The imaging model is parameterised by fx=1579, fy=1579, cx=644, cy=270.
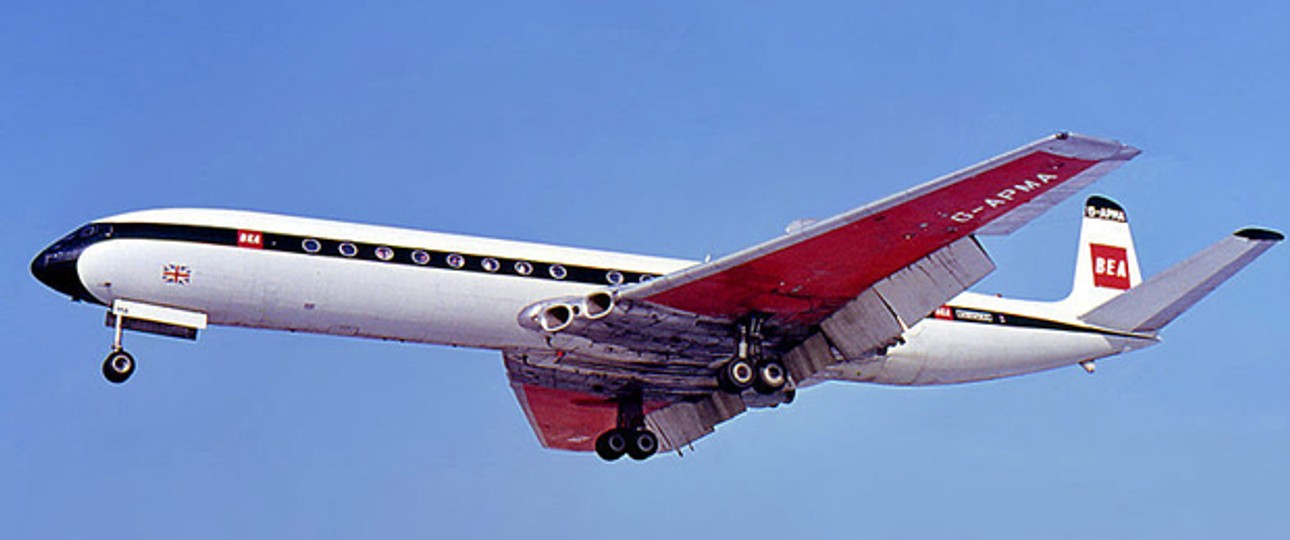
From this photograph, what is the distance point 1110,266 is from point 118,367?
2116cm

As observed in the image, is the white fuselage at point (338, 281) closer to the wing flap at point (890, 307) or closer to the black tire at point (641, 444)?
the wing flap at point (890, 307)

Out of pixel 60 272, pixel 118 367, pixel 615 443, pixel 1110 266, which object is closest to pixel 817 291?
pixel 615 443

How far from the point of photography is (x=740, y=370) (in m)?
29.0

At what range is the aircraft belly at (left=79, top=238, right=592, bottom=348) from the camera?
27.5 m

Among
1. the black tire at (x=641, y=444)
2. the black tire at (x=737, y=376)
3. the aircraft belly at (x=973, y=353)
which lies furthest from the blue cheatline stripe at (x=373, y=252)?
the aircraft belly at (x=973, y=353)

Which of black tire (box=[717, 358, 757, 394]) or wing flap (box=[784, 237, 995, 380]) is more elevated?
wing flap (box=[784, 237, 995, 380])

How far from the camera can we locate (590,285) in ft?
95.8

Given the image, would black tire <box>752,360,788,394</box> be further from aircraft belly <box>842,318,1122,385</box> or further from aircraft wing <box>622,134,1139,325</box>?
aircraft belly <box>842,318,1122,385</box>

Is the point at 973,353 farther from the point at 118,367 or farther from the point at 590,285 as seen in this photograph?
the point at 118,367

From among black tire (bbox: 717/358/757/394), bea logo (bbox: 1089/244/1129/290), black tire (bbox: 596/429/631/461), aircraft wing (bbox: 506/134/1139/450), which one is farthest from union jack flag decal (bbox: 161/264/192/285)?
bea logo (bbox: 1089/244/1129/290)

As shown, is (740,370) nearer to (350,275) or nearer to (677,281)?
(677,281)

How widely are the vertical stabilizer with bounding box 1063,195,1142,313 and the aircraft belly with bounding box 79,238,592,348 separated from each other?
1263 centimetres

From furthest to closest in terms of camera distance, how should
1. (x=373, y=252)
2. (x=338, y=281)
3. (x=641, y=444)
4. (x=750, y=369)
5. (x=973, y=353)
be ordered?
(x=641, y=444) < (x=973, y=353) < (x=750, y=369) < (x=373, y=252) < (x=338, y=281)

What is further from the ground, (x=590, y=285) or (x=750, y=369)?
(x=590, y=285)
